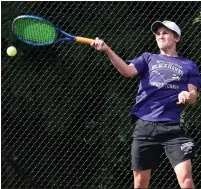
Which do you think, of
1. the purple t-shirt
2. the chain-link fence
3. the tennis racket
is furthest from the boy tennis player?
the chain-link fence

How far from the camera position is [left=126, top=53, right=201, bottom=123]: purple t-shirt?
174 inches

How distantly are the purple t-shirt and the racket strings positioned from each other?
31.4 inches

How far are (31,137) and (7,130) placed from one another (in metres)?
0.25

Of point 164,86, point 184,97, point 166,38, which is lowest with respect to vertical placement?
point 184,97

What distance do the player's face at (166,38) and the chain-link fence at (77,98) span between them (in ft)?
5.27

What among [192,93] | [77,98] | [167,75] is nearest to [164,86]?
[167,75]

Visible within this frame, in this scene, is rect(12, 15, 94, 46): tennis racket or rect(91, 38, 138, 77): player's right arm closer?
rect(91, 38, 138, 77): player's right arm

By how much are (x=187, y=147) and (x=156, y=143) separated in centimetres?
24

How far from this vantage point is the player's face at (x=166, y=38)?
14.8 feet

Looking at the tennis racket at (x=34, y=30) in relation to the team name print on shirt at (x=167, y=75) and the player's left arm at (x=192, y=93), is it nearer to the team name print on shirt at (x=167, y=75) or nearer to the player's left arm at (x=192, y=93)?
the team name print on shirt at (x=167, y=75)

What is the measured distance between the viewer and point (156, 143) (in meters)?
4.39

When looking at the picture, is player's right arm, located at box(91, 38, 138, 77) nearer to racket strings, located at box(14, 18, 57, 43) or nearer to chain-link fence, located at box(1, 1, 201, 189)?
racket strings, located at box(14, 18, 57, 43)

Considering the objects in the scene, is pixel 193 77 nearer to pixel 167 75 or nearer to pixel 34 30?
pixel 167 75

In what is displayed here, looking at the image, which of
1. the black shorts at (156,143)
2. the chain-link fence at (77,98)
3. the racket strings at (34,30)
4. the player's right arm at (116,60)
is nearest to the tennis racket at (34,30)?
the racket strings at (34,30)
